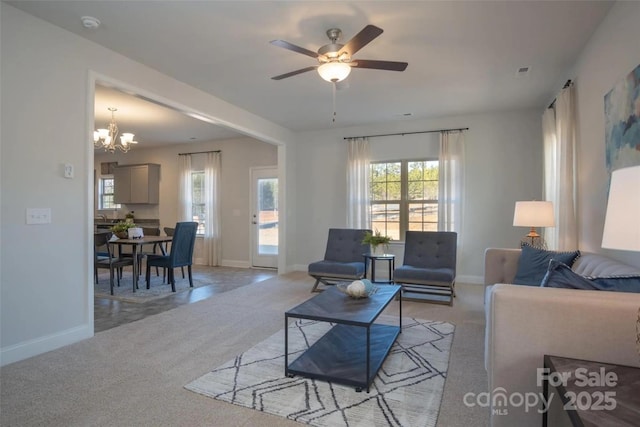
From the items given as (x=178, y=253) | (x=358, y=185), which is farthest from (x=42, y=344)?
(x=358, y=185)

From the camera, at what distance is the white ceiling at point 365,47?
8.68 feet

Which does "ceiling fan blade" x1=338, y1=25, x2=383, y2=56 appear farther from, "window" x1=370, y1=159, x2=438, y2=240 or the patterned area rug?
"window" x1=370, y1=159, x2=438, y2=240

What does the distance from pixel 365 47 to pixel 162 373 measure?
3186 millimetres

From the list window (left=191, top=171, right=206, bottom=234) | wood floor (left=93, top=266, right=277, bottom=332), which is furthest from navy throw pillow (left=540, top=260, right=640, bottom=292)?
window (left=191, top=171, right=206, bottom=234)

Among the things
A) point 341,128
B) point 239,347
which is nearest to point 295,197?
point 341,128

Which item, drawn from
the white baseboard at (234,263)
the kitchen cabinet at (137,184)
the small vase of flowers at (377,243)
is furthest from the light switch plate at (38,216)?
the kitchen cabinet at (137,184)

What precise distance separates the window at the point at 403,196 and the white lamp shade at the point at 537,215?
6.90 ft

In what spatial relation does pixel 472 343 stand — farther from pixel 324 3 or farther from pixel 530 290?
pixel 324 3

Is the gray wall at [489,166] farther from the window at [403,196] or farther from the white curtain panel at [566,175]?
the white curtain panel at [566,175]

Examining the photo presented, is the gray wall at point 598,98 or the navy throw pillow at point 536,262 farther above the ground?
the gray wall at point 598,98

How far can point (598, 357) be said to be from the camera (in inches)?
55.3

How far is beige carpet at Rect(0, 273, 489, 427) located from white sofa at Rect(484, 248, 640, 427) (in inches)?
19.0

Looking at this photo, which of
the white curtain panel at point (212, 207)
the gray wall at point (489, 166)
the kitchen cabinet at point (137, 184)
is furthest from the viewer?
the kitchen cabinet at point (137, 184)

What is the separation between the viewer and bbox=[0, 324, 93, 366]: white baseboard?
2561 mm
